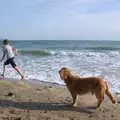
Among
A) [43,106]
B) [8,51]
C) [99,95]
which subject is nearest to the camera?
[99,95]

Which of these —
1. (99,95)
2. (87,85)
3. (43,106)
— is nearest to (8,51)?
(43,106)

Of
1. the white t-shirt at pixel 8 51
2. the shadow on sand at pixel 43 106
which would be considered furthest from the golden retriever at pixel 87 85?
the white t-shirt at pixel 8 51

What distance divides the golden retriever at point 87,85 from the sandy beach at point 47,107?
0.27 m

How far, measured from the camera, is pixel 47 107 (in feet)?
24.5

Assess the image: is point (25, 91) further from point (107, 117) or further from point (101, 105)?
point (107, 117)

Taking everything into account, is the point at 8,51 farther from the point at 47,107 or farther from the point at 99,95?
the point at 99,95

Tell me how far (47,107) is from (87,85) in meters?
0.97

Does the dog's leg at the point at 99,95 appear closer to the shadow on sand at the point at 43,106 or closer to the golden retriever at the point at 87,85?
the golden retriever at the point at 87,85

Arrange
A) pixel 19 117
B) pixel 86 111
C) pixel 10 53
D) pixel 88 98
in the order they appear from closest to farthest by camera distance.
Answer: pixel 19 117 < pixel 86 111 < pixel 88 98 < pixel 10 53

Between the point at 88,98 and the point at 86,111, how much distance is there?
45.4 inches

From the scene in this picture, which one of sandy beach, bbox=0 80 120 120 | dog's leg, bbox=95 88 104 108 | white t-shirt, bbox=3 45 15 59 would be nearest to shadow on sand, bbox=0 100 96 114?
sandy beach, bbox=0 80 120 120

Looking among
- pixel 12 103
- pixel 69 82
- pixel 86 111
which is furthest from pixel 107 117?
pixel 12 103

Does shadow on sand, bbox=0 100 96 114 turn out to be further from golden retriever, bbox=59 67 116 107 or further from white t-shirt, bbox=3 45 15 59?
white t-shirt, bbox=3 45 15 59

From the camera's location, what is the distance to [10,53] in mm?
12273
